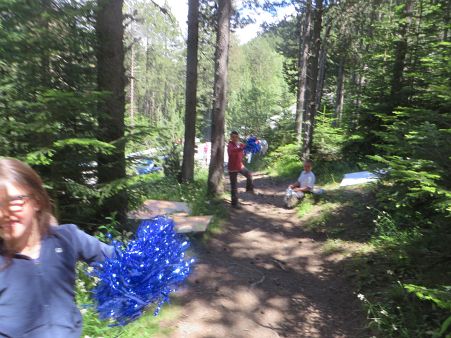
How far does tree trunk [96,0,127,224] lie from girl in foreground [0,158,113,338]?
339cm

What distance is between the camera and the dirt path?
4766 millimetres

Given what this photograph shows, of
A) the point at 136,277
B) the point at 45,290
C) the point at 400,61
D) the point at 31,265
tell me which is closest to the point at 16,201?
the point at 31,265

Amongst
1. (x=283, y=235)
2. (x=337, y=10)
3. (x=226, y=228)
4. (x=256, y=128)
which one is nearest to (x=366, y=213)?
(x=283, y=235)

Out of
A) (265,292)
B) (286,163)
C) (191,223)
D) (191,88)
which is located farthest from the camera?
(286,163)

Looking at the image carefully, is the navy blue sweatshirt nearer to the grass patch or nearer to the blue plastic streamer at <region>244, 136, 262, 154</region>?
the grass patch

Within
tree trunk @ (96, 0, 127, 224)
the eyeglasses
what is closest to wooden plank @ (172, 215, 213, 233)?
tree trunk @ (96, 0, 127, 224)

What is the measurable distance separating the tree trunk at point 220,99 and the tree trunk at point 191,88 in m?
1.18

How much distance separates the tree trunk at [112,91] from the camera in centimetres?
534

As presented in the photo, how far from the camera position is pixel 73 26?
192 inches

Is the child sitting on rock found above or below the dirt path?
above

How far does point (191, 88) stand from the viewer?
38.5 ft

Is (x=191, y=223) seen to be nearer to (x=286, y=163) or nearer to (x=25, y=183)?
(x=25, y=183)

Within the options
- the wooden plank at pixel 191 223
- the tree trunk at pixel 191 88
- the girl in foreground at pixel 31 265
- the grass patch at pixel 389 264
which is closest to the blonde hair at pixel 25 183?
the girl in foreground at pixel 31 265

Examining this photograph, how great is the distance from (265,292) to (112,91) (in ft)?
12.2
